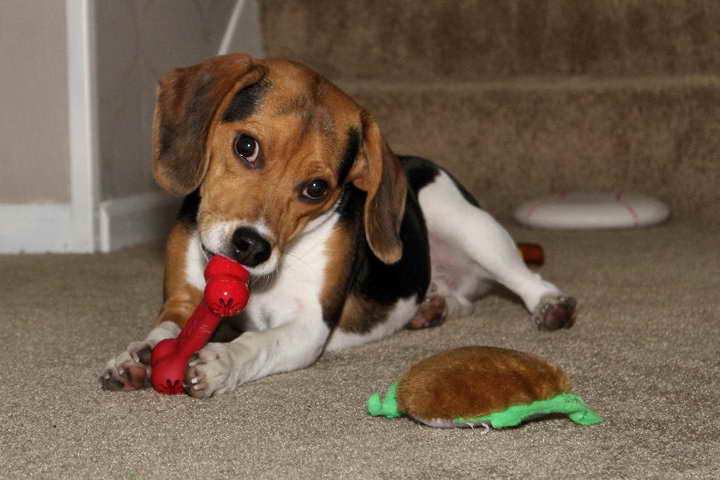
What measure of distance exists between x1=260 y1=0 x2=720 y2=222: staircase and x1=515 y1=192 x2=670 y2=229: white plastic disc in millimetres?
264

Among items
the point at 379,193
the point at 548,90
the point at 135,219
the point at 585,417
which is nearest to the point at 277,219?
the point at 379,193

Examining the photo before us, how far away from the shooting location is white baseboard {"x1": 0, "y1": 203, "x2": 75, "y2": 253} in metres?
4.07

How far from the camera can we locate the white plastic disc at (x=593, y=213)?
187 inches

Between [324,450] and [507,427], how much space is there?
36 centimetres

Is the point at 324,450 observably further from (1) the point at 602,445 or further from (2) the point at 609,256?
(2) the point at 609,256

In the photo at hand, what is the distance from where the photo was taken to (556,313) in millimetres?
3010

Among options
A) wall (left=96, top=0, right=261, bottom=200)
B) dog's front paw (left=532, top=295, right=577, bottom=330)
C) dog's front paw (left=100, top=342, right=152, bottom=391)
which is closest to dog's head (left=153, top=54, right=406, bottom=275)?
dog's front paw (left=100, top=342, right=152, bottom=391)

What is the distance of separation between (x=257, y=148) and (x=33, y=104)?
1.90 metres

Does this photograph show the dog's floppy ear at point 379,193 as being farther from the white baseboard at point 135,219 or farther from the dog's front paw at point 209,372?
the white baseboard at point 135,219

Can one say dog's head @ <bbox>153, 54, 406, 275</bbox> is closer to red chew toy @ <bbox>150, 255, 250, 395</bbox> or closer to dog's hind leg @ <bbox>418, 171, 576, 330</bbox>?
red chew toy @ <bbox>150, 255, 250, 395</bbox>

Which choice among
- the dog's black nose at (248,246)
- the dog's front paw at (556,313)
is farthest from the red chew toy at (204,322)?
the dog's front paw at (556,313)

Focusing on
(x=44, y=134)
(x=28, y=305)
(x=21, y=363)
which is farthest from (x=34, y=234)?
(x=21, y=363)

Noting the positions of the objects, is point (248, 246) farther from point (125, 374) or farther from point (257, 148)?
point (125, 374)

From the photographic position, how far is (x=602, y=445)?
192cm
